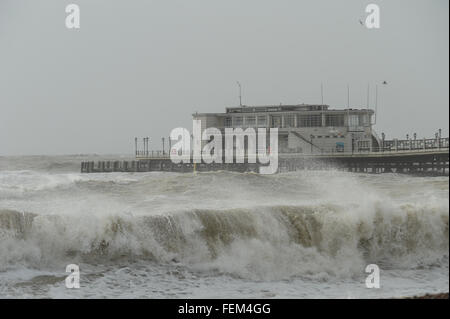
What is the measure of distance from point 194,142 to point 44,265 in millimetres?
18666

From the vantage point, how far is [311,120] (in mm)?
27609

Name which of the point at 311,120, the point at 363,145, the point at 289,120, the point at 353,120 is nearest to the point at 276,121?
the point at 289,120

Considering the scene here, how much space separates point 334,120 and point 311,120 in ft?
4.39

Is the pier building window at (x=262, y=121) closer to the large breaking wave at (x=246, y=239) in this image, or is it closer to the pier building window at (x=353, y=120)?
the pier building window at (x=353, y=120)

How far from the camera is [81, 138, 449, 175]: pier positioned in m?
17.1

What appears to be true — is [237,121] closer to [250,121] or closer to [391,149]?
[250,121]

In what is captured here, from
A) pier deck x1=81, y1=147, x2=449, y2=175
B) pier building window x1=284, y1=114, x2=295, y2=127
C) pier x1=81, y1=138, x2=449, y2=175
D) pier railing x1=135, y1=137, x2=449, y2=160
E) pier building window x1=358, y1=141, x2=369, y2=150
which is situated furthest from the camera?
pier building window x1=284, y1=114, x2=295, y2=127

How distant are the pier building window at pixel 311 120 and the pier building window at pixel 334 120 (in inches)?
16.0

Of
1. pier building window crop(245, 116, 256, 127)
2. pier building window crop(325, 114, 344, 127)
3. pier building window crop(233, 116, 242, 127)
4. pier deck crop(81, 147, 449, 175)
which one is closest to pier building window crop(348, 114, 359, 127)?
pier building window crop(325, 114, 344, 127)

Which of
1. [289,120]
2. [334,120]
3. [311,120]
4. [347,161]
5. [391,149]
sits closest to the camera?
[391,149]

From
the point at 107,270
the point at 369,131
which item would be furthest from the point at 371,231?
the point at 369,131

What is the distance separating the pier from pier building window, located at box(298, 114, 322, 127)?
2836 millimetres

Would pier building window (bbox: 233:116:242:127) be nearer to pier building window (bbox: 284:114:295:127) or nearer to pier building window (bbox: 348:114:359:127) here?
pier building window (bbox: 284:114:295:127)

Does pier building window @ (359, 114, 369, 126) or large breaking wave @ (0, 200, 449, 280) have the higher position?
pier building window @ (359, 114, 369, 126)
